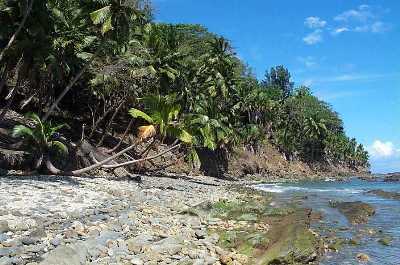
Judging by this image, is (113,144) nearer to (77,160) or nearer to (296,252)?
(77,160)

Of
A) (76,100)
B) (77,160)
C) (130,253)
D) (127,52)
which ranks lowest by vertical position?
(130,253)

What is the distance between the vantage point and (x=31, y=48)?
27.2 meters

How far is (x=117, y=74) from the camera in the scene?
36656 millimetres

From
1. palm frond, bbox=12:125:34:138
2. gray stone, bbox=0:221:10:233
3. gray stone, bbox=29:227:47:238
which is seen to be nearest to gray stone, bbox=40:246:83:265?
gray stone, bbox=29:227:47:238

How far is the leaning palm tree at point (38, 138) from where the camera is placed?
25.6 m

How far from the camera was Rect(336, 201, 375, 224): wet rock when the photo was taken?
2657cm

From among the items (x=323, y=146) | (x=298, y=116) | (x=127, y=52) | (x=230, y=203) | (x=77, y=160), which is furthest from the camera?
(x=323, y=146)

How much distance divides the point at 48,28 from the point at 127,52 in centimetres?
1071

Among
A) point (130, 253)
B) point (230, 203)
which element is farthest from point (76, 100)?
point (130, 253)

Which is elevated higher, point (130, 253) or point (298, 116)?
point (298, 116)

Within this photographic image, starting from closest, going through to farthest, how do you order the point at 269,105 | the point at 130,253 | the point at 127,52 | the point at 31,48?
the point at 130,253 → the point at 31,48 → the point at 127,52 → the point at 269,105

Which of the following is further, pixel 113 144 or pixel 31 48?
pixel 113 144

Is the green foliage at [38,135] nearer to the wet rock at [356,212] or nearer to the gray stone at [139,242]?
the gray stone at [139,242]

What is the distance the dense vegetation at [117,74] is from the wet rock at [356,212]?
1083cm
